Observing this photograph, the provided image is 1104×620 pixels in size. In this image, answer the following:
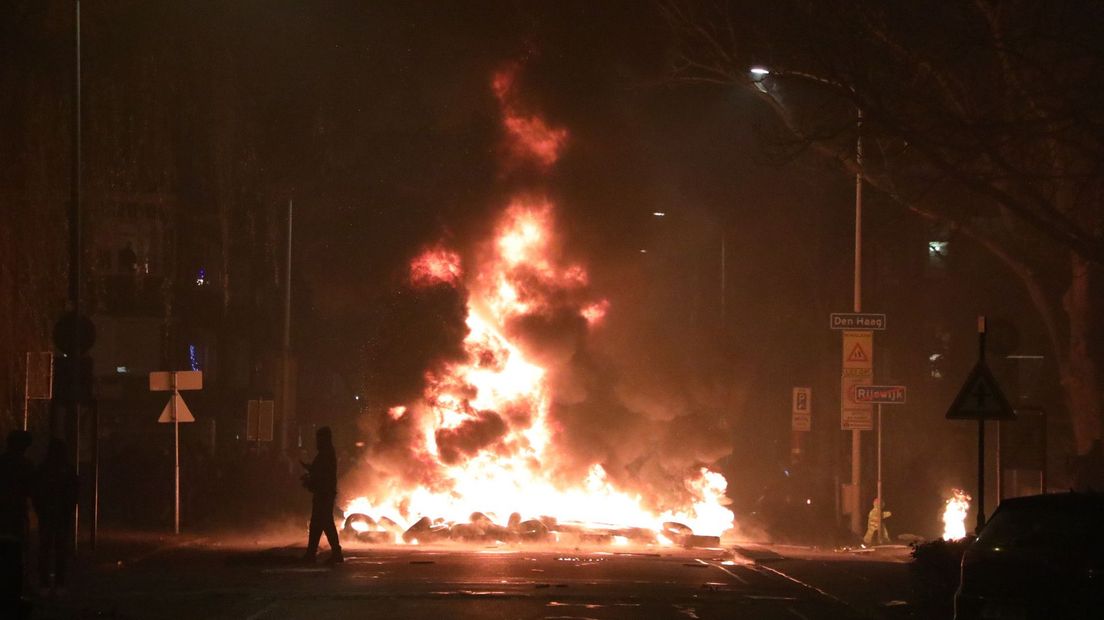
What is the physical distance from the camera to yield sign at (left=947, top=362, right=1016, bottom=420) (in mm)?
15914

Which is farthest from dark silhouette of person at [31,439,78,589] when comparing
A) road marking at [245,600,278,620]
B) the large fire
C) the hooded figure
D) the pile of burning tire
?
the hooded figure

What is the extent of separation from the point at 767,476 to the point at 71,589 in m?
32.1

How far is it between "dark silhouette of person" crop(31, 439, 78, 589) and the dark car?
1045 centimetres

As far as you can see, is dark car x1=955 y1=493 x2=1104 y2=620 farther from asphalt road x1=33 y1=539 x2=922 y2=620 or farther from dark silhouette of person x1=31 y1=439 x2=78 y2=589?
dark silhouette of person x1=31 y1=439 x2=78 y2=589

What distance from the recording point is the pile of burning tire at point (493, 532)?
24.0 meters

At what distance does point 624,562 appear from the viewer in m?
20.1

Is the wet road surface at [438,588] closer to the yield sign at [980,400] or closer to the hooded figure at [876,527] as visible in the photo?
the yield sign at [980,400]

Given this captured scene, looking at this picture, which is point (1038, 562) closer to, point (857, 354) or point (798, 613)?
point (798, 613)

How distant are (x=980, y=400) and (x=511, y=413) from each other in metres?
11.9

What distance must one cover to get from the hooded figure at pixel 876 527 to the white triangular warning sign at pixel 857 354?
9.55ft

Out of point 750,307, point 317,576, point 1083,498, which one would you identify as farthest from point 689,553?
point 750,307

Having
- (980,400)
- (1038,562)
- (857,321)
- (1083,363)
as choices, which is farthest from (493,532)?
(1038,562)

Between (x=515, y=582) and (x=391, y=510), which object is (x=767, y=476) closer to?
(x=391, y=510)

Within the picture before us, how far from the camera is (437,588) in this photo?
1568 centimetres
